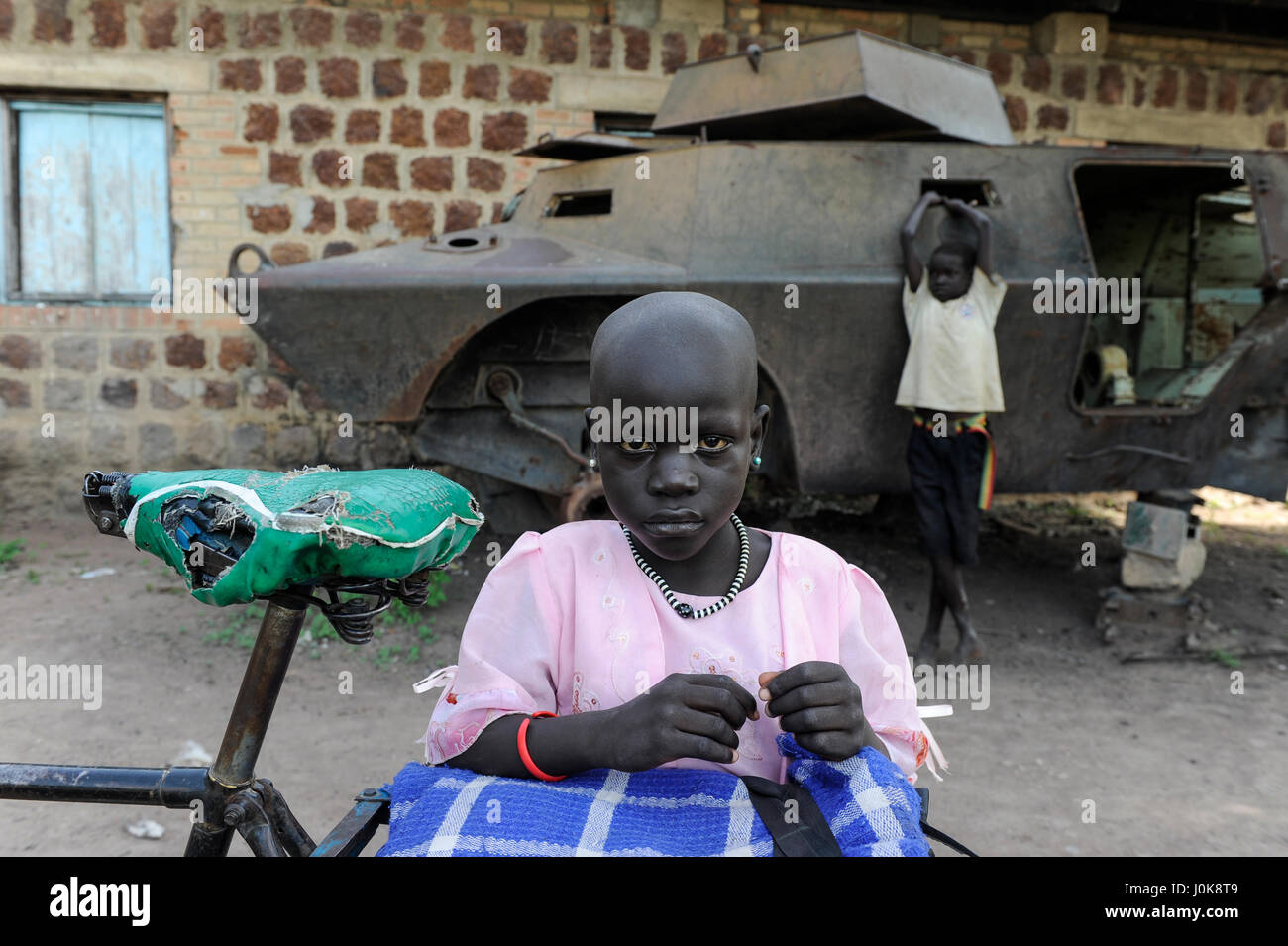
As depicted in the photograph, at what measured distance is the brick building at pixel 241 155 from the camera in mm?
5875

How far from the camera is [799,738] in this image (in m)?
1.17

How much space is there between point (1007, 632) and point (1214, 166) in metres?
2.33

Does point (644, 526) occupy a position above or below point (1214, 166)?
below

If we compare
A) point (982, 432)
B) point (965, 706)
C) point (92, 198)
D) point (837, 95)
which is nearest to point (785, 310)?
point (982, 432)

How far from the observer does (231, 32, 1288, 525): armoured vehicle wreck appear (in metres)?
3.79

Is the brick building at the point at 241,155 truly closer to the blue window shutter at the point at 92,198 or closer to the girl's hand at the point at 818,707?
the blue window shutter at the point at 92,198

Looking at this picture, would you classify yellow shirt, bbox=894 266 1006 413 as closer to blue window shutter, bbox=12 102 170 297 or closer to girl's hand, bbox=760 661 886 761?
girl's hand, bbox=760 661 886 761

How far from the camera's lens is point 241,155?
19.6 ft

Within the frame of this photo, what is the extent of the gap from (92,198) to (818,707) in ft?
21.2

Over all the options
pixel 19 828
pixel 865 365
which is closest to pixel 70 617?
pixel 19 828

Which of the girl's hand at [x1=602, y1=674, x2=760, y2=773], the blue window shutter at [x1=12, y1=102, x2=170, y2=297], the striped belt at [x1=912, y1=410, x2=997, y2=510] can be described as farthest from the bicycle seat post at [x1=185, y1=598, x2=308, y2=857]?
the blue window shutter at [x1=12, y1=102, x2=170, y2=297]

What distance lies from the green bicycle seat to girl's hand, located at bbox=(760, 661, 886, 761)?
0.51m

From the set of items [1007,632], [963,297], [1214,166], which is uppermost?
[1214,166]
